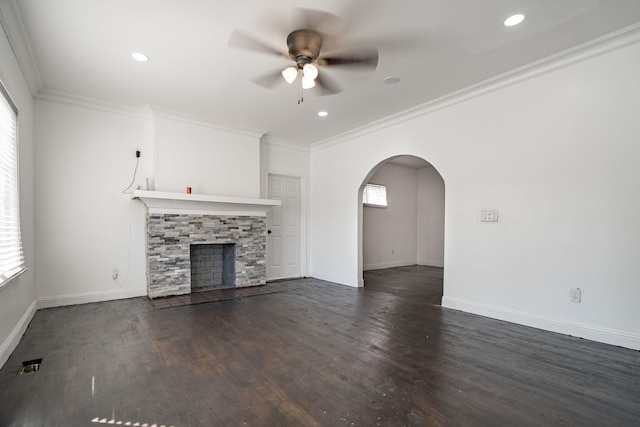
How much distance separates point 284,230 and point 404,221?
3.54 meters

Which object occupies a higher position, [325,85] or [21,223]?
[325,85]

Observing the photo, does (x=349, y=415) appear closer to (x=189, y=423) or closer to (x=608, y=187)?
(x=189, y=423)

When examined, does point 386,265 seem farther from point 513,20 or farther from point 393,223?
point 513,20

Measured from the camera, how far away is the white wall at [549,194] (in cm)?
275

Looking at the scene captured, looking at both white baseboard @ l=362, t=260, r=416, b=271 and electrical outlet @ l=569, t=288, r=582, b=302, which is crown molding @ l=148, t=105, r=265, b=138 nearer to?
white baseboard @ l=362, t=260, r=416, b=271

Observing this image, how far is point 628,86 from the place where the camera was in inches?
107

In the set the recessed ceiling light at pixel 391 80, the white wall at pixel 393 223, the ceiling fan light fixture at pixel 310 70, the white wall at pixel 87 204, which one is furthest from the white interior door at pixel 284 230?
the ceiling fan light fixture at pixel 310 70

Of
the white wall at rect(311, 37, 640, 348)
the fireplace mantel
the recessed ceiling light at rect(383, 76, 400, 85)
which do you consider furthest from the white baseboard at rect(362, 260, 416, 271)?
the recessed ceiling light at rect(383, 76, 400, 85)

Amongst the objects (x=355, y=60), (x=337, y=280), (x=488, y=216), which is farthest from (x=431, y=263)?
(x=355, y=60)

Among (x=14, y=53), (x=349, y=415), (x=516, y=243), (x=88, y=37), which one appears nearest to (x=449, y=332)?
(x=516, y=243)

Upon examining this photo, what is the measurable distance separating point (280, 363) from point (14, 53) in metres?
3.67

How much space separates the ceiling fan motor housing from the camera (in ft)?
8.38

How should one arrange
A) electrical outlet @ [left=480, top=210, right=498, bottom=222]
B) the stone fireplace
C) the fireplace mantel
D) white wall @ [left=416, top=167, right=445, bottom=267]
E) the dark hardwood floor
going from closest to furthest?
the dark hardwood floor → electrical outlet @ [left=480, top=210, right=498, bottom=222] → the fireplace mantel → the stone fireplace → white wall @ [left=416, top=167, right=445, bottom=267]

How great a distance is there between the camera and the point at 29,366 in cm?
238
